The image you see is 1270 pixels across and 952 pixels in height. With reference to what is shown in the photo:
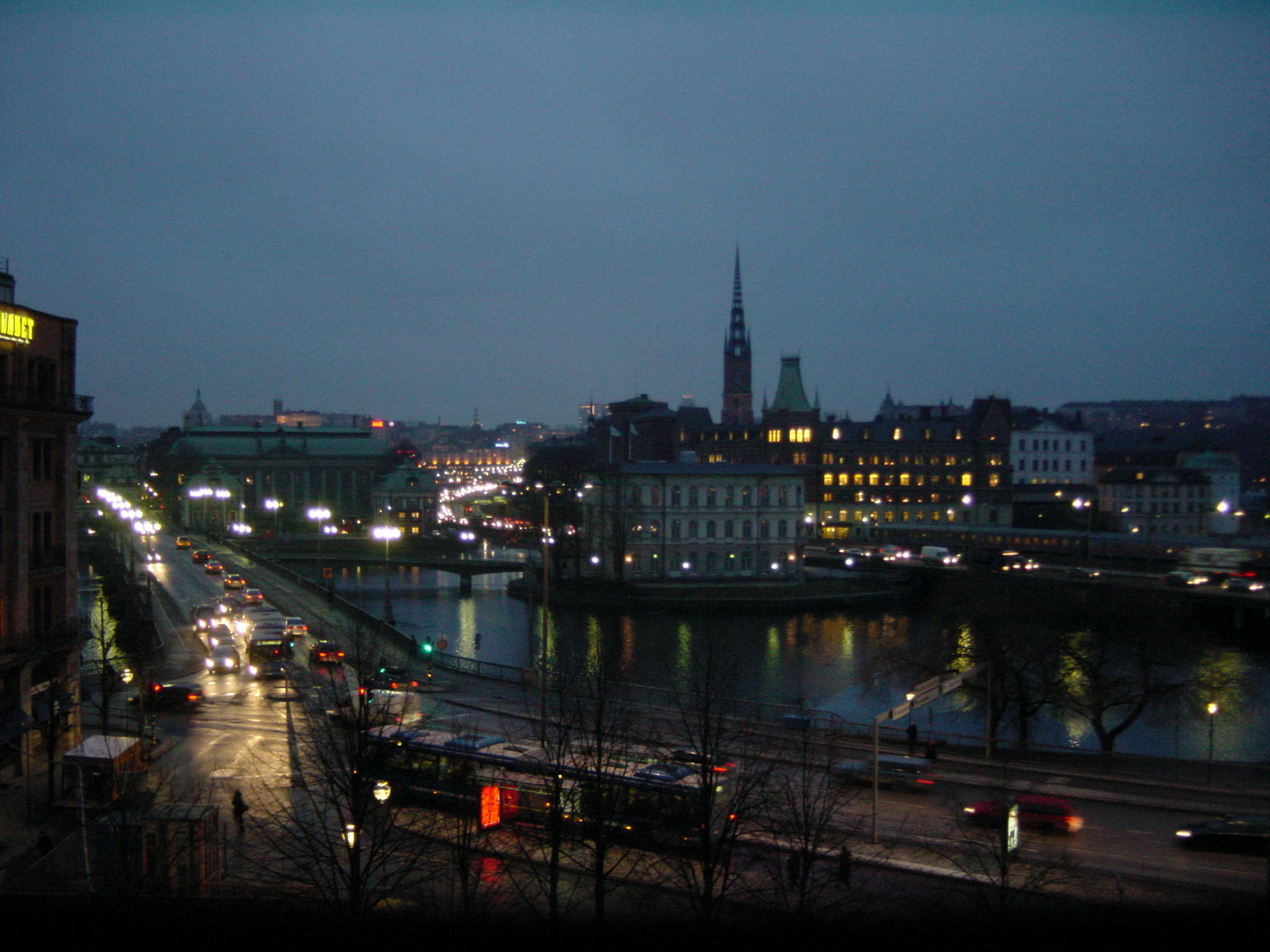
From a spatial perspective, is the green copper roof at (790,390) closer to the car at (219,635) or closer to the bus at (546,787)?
the car at (219,635)

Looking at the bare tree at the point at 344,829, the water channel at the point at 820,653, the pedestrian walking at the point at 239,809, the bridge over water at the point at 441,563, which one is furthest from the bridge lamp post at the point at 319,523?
the bare tree at the point at 344,829

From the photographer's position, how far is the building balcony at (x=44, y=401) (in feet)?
40.0

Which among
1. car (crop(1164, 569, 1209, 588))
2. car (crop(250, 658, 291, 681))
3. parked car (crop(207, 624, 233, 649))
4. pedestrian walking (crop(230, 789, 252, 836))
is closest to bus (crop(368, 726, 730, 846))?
pedestrian walking (crop(230, 789, 252, 836))

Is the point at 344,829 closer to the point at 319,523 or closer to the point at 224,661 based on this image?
the point at 224,661

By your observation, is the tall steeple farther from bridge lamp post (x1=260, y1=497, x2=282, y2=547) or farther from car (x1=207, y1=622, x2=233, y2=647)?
car (x1=207, y1=622, x2=233, y2=647)

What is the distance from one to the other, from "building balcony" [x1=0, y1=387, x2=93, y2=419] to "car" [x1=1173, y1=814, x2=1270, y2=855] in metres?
13.8

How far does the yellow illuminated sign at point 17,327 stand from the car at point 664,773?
31.1 ft

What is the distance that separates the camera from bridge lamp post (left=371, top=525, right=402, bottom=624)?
80.2ft

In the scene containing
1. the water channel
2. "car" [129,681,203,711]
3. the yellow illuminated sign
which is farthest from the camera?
the water channel

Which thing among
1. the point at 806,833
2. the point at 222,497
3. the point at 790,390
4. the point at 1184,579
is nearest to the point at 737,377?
the point at 790,390

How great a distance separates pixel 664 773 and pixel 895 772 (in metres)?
4.28

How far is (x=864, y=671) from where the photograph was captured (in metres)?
19.8

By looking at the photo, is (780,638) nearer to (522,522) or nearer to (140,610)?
(140,610)

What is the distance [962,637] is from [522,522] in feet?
151
